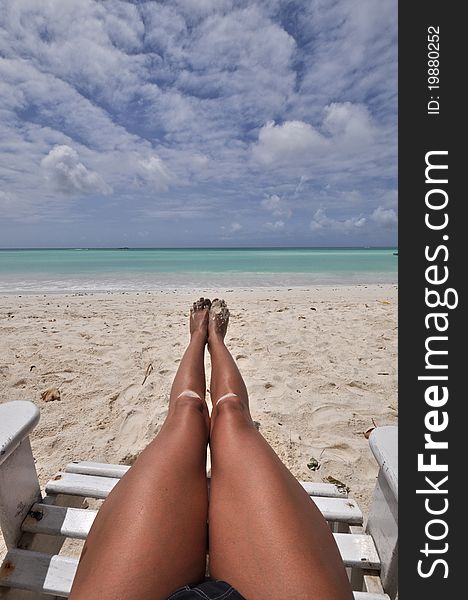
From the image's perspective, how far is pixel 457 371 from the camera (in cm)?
129

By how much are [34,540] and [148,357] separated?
220cm

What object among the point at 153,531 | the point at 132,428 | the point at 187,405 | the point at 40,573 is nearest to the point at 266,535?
the point at 153,531

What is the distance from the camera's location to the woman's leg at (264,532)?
2.48ft

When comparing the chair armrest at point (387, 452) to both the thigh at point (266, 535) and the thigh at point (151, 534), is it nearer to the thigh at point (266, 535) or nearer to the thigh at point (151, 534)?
the thigh at point (266, 535)

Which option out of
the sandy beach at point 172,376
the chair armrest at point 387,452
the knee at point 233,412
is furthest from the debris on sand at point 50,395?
the chair armrest at point 387,452

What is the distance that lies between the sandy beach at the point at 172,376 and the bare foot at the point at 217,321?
0.49 m

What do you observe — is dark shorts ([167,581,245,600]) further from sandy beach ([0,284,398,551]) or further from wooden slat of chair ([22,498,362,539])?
sandy beach ([0,284,398,551])

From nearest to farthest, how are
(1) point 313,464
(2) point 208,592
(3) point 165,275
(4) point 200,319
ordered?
(2) point 208,592 → (1) point 313,464 → (4) point 200,319 → (3) point 165,275

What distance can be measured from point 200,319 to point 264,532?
2.35m

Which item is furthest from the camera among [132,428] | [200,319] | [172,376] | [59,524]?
[200,319]

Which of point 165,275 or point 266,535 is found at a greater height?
point 165,275

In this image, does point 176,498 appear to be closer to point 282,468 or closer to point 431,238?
point 282,468

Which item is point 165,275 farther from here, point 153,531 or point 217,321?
point 153,531

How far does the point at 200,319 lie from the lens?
3.11m
